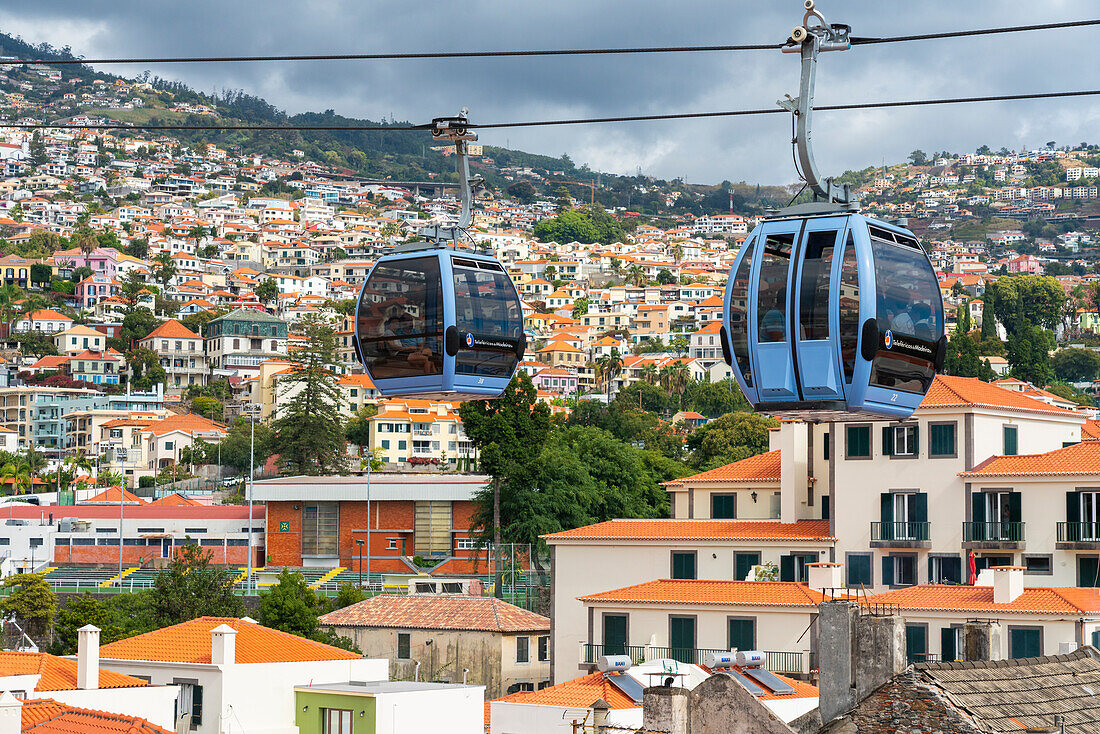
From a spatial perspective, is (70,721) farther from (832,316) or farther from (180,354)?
(180,354)

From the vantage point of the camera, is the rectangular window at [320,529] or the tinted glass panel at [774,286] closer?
the tinted glass panel at [774,286]

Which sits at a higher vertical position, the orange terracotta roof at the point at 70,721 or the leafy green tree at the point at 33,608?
the orange terracotta roof at the point at 70,721

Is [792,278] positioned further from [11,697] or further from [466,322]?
[11,697]

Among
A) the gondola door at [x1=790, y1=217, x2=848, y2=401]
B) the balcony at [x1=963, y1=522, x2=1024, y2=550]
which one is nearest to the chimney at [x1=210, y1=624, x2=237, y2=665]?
the balcony at [x1=963, y1=522, x2=1024, y2=550]

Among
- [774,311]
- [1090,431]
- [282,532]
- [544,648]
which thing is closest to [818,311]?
[774,311]

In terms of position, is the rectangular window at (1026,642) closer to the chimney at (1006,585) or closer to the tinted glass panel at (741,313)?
the chimney at (1006,585)

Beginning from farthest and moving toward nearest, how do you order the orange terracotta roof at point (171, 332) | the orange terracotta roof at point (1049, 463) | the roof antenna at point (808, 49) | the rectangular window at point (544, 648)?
the orange terracotta roof at point (171, 332)
the rectangular window at point (544, 648)
the orange terracotta roof at point (1049, 463)
the roof antenna at point (808, 49)

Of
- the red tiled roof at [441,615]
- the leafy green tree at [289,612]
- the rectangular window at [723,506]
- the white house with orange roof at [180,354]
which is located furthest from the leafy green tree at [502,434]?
the white house with orange roof at [180,354]
